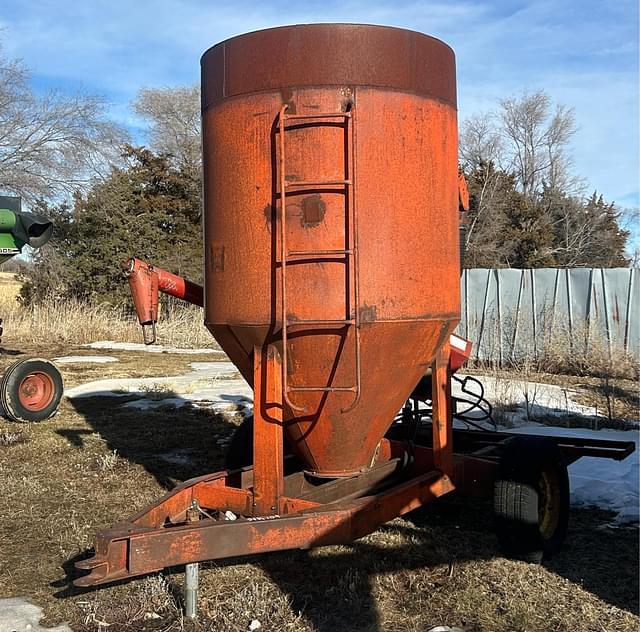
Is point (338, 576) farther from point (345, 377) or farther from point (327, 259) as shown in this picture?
point (327, 259)

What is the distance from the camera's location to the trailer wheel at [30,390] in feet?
28.1

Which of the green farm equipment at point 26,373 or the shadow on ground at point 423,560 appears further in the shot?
the green farm equipment at point 26,373

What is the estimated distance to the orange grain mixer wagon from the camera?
3.95 meters

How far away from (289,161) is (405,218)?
71cm

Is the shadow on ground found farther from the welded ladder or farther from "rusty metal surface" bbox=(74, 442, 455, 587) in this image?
the welded ladder

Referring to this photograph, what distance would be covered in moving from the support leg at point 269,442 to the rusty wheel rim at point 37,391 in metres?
5.62

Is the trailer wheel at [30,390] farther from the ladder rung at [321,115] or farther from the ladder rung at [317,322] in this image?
the ladder rung at [321,115]

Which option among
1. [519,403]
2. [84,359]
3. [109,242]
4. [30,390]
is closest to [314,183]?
[30,390]

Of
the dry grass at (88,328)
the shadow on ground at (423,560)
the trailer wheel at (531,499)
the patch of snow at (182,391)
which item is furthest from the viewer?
the dry grass at (88,328)

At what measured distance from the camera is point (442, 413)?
469 cm

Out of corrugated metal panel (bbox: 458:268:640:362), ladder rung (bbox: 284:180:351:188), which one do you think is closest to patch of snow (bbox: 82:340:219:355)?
corrugated metal panel (bbox: 458:268:640:362)

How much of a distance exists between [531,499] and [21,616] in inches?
113

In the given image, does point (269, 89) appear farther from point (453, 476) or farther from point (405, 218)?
point (453, 476)

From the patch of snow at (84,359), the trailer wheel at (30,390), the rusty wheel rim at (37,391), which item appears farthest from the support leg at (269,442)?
the patch of snow at (84,359)
